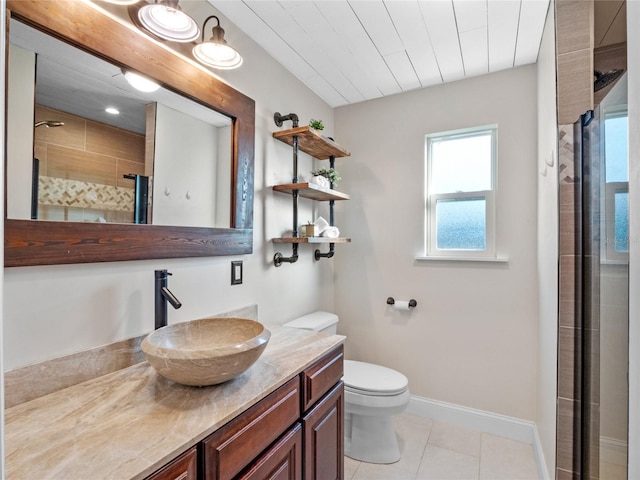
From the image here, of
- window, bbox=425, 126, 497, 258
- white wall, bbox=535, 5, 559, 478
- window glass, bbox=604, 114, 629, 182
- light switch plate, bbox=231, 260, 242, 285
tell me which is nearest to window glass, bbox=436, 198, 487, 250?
window, bbox=425, 126, 497, 258

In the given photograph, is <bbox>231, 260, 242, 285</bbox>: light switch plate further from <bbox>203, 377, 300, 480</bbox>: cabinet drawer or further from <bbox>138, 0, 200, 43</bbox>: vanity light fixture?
<bbox>138, 0, 200, 43</bbox>: vanity light fixture

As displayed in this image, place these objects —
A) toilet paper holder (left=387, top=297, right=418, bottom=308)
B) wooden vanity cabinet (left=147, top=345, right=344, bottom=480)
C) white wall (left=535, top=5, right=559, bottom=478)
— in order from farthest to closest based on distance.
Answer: toilet paper holder (left=387, top=297, right=418, bottom=308)
white wall (left=535, top=5, right=559, bottom=478)
wooden vanity cabinet (left=147, top=345, right=344, bottom=480)

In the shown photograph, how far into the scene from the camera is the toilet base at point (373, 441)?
1.98 meters

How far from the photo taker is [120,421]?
35.8 inches

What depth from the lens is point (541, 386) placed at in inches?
77.1

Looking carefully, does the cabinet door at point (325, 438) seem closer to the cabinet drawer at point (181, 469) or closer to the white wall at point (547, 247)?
the cabinet drawer at point (181, 469)

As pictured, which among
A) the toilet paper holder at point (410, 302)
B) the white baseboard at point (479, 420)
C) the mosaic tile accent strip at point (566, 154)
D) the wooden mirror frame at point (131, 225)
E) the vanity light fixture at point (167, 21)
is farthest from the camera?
the toilet paper holder at point (410, 302)

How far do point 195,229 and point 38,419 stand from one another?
2.72 feet

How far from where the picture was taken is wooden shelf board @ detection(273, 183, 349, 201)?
6.59ft

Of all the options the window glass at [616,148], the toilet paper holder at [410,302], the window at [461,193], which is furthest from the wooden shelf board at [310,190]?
the window glass at [616,148]

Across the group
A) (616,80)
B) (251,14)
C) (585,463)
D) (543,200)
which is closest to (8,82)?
(251,14)

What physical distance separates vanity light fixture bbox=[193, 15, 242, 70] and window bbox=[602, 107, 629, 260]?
1424mm

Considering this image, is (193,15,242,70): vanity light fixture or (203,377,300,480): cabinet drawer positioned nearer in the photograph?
(203,377,300,480): cabinet drawer

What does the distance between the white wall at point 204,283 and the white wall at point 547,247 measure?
1410 millimetres
